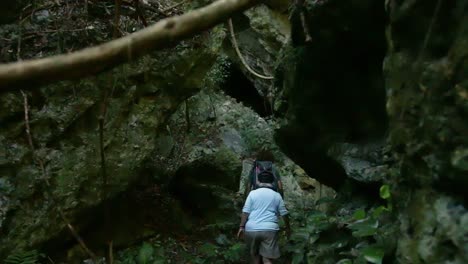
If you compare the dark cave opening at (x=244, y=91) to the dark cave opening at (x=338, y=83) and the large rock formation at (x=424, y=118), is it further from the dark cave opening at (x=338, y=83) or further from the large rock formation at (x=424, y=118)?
the large rock formation at (x=424, y=118)

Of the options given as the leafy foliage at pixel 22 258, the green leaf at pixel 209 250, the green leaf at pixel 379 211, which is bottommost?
the green leaf at pixel 209 250

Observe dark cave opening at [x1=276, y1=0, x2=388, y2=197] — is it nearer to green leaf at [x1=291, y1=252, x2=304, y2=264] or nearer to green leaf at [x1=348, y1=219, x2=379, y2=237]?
green leaf at [x1=291, y1=252, x2=304, y2=264]

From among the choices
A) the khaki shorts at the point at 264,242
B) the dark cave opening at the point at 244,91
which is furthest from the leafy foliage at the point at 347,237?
the dark cave opening at the point at 244,91

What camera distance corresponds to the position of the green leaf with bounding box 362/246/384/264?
3.68 meters

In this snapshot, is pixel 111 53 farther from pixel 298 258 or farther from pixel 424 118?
pixel 298 258

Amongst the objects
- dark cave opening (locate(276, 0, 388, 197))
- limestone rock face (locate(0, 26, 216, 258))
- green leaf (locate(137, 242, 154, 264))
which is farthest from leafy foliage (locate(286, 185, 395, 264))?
limestone rock face (locate(0, 26, 216, 258))

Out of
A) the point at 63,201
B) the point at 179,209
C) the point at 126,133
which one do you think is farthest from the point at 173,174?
the point at 63,201

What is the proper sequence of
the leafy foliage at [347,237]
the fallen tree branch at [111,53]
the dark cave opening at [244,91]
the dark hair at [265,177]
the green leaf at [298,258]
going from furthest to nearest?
the dark cave opening at [244,91] → the dark hair at [265,177] → the green leaf at [298,258] → the leafy foliage at [347,237] → the fallen tree branch at [111,53]

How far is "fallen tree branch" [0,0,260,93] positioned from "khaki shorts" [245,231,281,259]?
188 inches

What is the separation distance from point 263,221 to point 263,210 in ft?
0.44

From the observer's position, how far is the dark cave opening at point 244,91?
16781 mm

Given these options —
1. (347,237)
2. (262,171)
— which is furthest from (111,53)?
(262,171)

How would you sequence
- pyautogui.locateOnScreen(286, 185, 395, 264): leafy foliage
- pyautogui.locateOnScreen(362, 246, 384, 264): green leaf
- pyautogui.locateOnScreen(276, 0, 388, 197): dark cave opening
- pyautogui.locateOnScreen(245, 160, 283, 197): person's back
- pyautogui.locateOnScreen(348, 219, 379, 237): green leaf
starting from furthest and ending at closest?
pyautogui.locateOnScreen(245, 160, 283, 197): person's back
pyautogui.locateOnScreen(276, 0, 388, 197): dark cave opening
pyautogui.locateOnScreen(348, 219, 379, 237): green leaf
pyautogui.locateOnScreen(286, 185, 395, 264): leafy foliage
pyautogui.locateOnScreen(362, 246, 384, 264): green leaf

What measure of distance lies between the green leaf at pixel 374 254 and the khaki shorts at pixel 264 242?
2.68 metres
